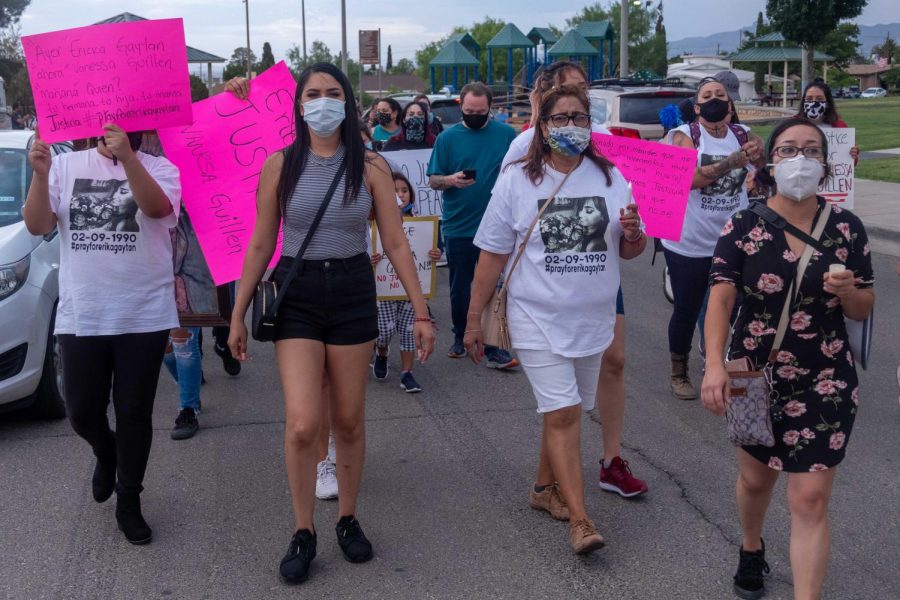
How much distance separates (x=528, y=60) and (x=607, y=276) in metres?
43.5

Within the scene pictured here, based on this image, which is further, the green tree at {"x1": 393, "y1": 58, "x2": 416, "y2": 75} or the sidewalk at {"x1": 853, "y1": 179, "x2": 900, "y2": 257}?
the green tree at {"x1": 393, "y1": 58, "x2": 416, "y2": 75}

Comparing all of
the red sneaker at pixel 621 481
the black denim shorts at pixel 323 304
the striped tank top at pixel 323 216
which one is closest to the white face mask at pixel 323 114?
the striped tank top at pixel 323 216

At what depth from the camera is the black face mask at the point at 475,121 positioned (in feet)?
22.7

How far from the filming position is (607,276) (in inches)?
165

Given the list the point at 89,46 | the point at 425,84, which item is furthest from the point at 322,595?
the point at 425,84

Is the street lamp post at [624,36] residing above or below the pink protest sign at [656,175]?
above

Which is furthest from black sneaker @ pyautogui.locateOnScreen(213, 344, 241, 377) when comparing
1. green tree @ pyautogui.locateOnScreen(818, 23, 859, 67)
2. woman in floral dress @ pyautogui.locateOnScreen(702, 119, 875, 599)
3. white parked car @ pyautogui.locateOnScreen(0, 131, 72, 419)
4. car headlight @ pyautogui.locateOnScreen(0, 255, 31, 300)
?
green tree @ pyautogui.locateOnScreen(818, 23, 859, 67)

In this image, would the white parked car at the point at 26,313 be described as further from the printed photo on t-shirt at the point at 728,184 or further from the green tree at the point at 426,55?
the green tree at the point at 426,55

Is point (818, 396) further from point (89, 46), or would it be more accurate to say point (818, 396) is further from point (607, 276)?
point (89, 46)

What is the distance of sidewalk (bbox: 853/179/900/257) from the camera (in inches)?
480

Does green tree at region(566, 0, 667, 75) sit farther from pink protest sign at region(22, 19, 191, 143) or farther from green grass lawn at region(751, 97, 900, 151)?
pink protest sign at region(22, 19, 191, 143)

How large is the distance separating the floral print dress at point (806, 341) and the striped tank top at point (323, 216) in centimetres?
148

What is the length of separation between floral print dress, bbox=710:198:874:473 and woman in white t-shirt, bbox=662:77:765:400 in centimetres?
230

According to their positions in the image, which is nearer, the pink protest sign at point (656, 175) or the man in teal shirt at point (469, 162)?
the pink protest sign at point (656, 175)
